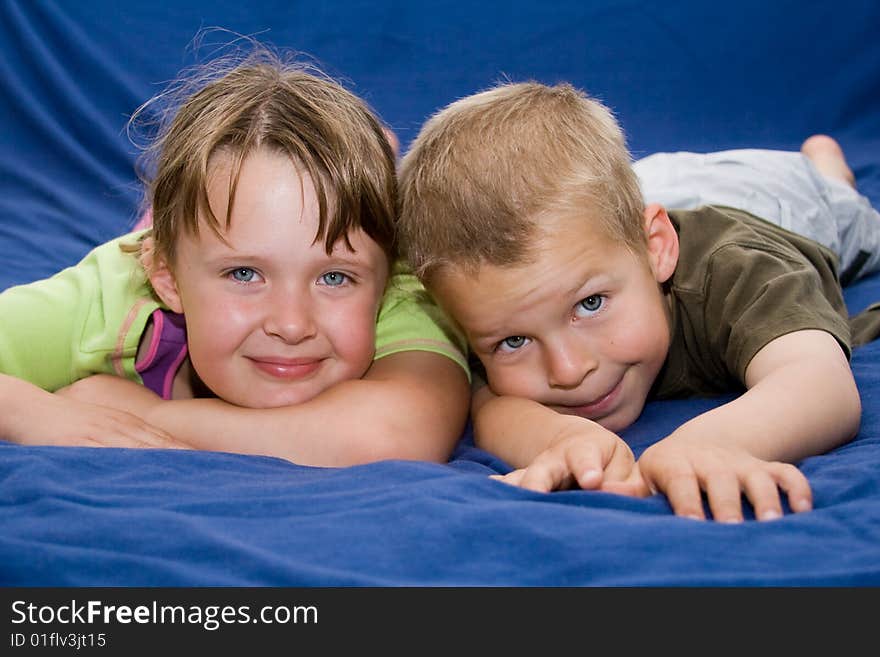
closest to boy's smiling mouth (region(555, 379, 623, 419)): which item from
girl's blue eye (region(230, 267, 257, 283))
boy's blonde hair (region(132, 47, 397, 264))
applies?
boy's blonde hair (region(132, 47, 397, 264))

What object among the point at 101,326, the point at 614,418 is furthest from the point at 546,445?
the point at 101,326

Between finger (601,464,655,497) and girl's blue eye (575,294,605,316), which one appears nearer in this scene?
finger (601,464,655,497)

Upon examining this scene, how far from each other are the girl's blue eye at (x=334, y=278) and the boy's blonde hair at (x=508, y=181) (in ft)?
0.29

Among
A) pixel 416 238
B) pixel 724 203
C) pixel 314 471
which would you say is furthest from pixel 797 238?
pixel 314 471

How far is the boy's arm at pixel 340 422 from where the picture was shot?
127 cm

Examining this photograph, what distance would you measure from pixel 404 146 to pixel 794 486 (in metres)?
2.12

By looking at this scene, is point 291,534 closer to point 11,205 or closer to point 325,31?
point 11,205

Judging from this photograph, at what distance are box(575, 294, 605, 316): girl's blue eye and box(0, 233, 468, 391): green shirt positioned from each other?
22cm

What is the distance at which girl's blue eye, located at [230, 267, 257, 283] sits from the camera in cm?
131

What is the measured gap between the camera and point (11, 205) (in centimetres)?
244

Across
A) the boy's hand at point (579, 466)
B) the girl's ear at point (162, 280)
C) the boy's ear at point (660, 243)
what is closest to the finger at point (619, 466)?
the boy's hand at point (579, 466)

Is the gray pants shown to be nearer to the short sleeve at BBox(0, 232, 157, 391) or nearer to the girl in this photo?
the girl

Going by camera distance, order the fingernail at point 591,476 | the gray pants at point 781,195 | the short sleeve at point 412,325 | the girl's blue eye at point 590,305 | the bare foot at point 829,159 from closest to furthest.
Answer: the fingernail at point 591,476 < the girl's blue eye at point 590,305 < the short sleeve at point 412,325 < the gray pants at point 781,195 < the bare foot at point 829,159

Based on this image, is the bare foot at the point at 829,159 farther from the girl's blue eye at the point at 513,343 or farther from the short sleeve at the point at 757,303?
the girl's blue eye at the point at 513,343
